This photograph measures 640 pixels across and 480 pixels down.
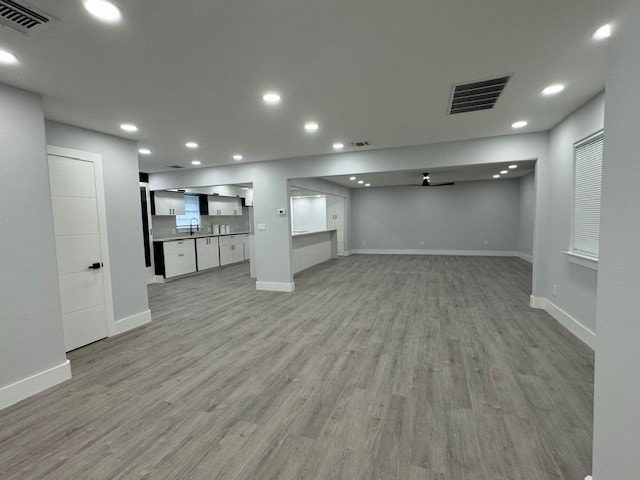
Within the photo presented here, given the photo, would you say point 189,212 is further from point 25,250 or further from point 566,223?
point 566,223

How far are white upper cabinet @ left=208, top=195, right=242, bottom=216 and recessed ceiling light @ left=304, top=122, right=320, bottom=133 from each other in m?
6.05

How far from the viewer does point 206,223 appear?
9273 millimetres

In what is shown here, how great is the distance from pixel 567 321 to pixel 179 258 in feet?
24.9

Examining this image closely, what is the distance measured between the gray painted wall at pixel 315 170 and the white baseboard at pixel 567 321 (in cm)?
21

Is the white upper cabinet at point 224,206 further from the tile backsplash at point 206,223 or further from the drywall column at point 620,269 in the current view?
the drywall column at point 620,269

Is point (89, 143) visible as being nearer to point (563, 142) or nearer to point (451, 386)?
point (451, 386)

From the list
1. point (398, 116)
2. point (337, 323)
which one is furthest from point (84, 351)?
point (398, 116)

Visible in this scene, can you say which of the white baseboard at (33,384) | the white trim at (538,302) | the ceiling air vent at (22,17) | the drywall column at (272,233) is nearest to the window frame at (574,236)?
the white trim at (538,302)

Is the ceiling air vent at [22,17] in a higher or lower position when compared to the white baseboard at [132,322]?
higher

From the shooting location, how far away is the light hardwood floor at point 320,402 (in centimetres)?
171

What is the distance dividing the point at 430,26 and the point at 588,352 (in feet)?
11.3

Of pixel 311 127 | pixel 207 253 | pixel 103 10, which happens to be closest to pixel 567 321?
pixel 311 127

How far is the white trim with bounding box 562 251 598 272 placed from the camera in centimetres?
303

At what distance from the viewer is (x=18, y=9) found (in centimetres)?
158
